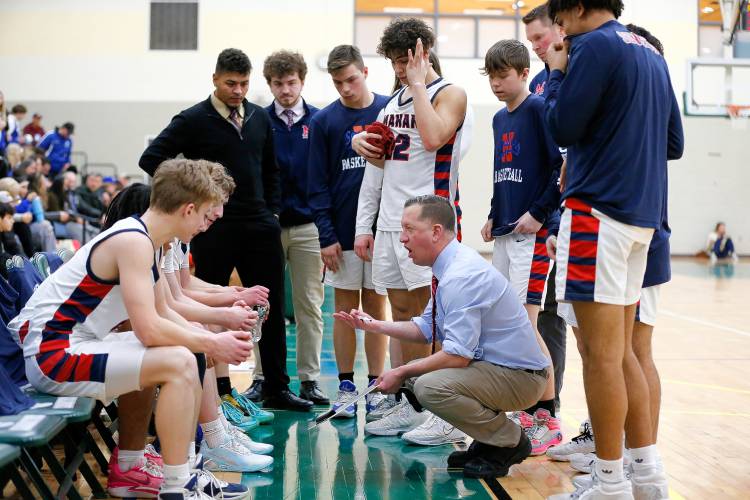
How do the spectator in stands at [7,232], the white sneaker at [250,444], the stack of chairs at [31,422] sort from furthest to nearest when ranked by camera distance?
the spectator in stands at [7,232] < the white sneaker at [250,444] < the stack of chairs at [31,422]

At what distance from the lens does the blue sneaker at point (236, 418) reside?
14.2 feet

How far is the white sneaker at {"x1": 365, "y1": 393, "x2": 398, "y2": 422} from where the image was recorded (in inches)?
180

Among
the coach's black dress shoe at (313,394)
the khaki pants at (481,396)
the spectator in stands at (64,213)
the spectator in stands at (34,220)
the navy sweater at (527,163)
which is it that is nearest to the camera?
the khaki pants at (481,396)

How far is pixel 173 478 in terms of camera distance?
2.87m

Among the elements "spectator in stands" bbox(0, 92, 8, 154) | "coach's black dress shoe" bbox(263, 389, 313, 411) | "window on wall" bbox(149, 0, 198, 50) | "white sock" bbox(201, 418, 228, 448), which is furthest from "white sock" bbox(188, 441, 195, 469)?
"window on wall" bbox(149, 0, 198, 50)

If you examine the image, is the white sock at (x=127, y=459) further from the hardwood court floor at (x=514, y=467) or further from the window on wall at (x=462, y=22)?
the window on wall at (x=462, y=22)

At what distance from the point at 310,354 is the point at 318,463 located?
1.32m

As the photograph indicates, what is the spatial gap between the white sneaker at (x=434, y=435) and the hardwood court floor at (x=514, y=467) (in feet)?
0.19

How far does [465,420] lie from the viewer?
11.7ft

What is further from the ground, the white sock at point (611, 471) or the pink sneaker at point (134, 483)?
the white sock at point (611, 471)

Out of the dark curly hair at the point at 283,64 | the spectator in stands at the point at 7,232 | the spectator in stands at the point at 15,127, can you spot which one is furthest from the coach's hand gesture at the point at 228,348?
the spectator in stands at the point at 15,127

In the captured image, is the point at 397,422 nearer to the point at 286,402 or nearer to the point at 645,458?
the point at 286,402

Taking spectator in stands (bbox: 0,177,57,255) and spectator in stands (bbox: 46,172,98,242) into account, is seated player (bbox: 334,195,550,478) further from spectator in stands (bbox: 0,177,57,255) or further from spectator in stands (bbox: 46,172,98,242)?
spectator in stands (bbox: 46,172,98,242)

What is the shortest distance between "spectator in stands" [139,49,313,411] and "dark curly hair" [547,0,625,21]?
6.87ft
